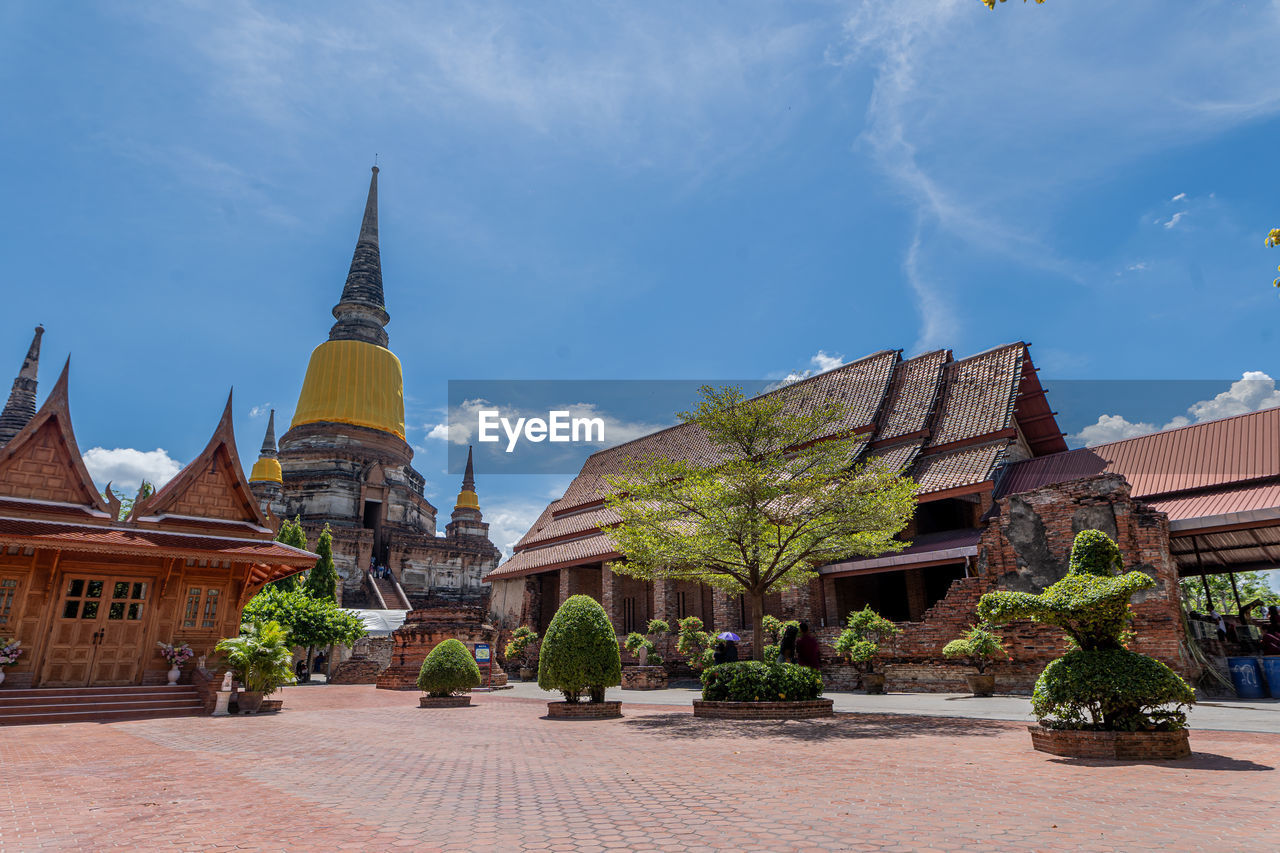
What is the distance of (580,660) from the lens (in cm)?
1298

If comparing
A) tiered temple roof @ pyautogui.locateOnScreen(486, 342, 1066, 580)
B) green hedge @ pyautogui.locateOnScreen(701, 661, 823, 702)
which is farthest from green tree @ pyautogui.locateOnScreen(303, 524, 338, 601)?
green hedge @ pyautogui.locateOnScreen(701, 661, 823, 702)

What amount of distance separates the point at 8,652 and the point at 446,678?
802 cm

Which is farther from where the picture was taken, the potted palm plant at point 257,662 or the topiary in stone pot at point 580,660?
the potted palm plant at point 257,662

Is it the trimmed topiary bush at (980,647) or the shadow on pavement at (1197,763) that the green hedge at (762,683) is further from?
the shadow on pavement at (1197,763)

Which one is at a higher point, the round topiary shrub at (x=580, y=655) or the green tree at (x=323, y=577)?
the green tree at (x=323, y=577)

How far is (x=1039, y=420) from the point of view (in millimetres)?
22797

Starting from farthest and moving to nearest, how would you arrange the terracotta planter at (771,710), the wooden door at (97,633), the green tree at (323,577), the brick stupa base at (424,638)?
the green tree at (323,577) → the brick stupa base at (424,638) → the wooden door at (97,633) → the terracotta planter at (771,710)

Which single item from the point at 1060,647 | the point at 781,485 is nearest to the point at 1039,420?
the point at 1060,647

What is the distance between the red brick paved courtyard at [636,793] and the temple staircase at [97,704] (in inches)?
115

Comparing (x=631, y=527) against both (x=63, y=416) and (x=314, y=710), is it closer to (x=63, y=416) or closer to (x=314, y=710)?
(x=314, y=710)

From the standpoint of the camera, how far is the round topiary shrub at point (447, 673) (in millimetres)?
16078

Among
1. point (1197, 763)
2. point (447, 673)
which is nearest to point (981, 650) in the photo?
point (1197, 763)

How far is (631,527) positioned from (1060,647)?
9744mm

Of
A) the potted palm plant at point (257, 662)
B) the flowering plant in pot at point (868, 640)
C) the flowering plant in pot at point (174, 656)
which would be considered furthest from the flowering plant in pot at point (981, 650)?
the flowering plant in pot at point (174, 656)
